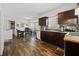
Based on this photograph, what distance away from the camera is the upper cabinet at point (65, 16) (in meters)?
2.61

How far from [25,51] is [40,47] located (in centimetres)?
32

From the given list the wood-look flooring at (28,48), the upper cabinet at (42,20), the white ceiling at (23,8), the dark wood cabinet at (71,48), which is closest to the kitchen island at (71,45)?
the dark wood cabinet at (71,48)

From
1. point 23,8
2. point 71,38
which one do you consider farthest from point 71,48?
point 23,8

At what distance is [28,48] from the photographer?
9.04ft

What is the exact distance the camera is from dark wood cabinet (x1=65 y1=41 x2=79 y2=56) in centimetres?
268

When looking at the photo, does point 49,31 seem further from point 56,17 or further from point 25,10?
point 25,10

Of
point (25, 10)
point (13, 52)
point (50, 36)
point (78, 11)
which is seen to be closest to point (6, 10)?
point (25, 10)

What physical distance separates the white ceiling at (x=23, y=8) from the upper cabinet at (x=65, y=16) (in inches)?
8.4

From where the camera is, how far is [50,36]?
2807 mm

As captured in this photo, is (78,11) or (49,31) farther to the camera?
(49,31)

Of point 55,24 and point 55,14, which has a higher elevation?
point 55,14

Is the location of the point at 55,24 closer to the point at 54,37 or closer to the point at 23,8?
the point at 54,37

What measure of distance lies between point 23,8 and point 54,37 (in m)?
0.87

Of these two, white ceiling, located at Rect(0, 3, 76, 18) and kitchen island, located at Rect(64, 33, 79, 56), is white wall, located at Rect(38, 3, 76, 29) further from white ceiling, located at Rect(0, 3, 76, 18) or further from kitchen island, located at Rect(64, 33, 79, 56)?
kitchen island, located at Rect(64, 33, 79, 56)
